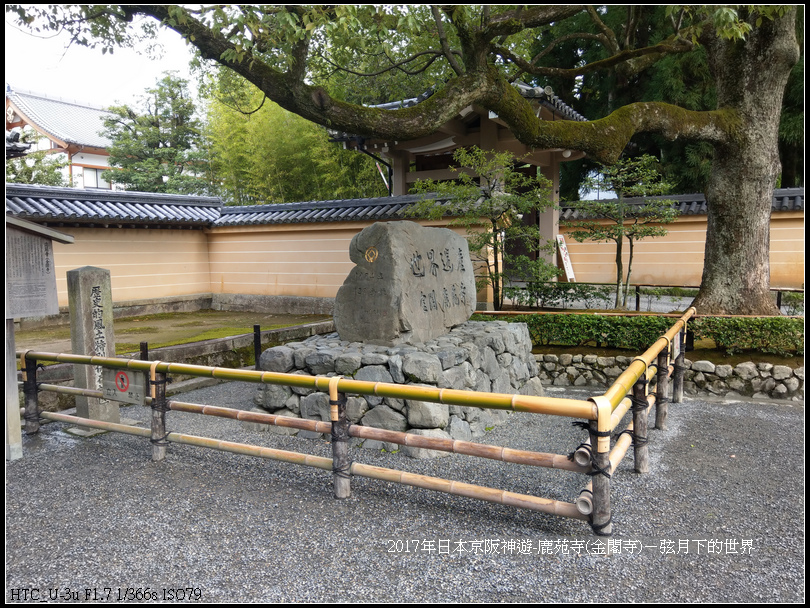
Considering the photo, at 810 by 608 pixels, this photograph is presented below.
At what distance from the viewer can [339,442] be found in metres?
3.79

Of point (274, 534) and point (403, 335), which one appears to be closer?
point (274, 534)

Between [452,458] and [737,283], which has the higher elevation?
[737,283]

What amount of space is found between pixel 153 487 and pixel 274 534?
135cm

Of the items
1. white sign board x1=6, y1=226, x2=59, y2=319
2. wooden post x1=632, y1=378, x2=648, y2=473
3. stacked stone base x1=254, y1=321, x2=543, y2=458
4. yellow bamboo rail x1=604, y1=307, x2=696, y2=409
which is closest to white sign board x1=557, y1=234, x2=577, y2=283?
stacked stone base x1=254, y1=321, x2=543, y2=458

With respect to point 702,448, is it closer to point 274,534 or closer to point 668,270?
point 274,534

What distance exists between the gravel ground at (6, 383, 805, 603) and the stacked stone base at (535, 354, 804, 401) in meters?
2.13

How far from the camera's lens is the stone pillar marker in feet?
18.5

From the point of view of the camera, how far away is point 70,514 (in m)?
3.67

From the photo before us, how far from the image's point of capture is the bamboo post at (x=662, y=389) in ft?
A: 17.0

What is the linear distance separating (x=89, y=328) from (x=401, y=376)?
3.49 metres

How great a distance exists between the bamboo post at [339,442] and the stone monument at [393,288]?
6.05ft

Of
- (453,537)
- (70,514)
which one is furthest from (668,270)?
(70,514)

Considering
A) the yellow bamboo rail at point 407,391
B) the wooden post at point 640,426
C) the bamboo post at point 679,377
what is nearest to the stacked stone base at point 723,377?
the bamboo post at point 679,377

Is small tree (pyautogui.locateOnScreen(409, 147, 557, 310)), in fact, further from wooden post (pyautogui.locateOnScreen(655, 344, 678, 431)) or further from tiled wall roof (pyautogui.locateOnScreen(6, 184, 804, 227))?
wooden post (pyautogui.locateOnScreen(655, 344, 678, 431))
